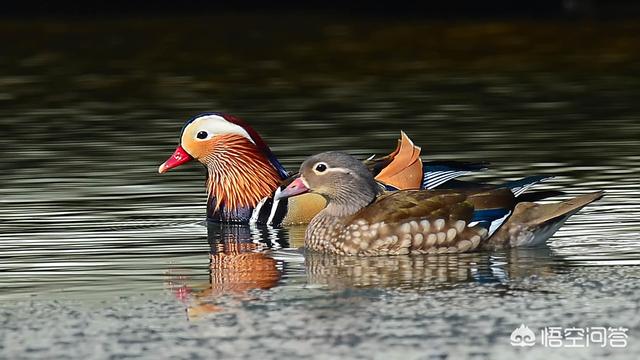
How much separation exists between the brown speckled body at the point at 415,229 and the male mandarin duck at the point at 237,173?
6.67 ft

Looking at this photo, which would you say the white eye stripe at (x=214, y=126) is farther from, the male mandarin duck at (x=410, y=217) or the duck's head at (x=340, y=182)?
the male mandarin duck at (x=410, y=217)

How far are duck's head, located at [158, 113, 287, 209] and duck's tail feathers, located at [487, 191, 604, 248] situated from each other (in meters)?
2.96

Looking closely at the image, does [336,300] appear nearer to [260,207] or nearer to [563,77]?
[260,207]

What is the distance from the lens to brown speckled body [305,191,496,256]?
12.1 meters

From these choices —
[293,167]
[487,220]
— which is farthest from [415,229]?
[293,167]

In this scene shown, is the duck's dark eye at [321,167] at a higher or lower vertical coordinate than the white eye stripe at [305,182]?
higher

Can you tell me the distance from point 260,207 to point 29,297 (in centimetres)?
394

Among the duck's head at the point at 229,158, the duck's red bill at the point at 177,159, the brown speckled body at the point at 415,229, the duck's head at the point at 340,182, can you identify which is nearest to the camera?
the brown speckled body at the point at 415,229

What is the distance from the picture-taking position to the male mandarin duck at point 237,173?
14.4m

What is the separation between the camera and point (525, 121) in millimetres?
21188

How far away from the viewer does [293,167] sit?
688 inches

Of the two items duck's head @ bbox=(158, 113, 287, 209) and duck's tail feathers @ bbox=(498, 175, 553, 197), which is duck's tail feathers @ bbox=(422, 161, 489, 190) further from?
duck's head @ bbox=(158, 113, 287, 209)

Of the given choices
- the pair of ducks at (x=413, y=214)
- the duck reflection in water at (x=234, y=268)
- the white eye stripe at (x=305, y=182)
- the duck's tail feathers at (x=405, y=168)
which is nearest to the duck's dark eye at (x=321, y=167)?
the pair of ducks at (x=413, y=214)

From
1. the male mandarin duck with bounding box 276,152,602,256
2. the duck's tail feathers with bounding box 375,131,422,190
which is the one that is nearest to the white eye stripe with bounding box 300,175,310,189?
the male mandarin duck with bounding box 276,152,602,256
